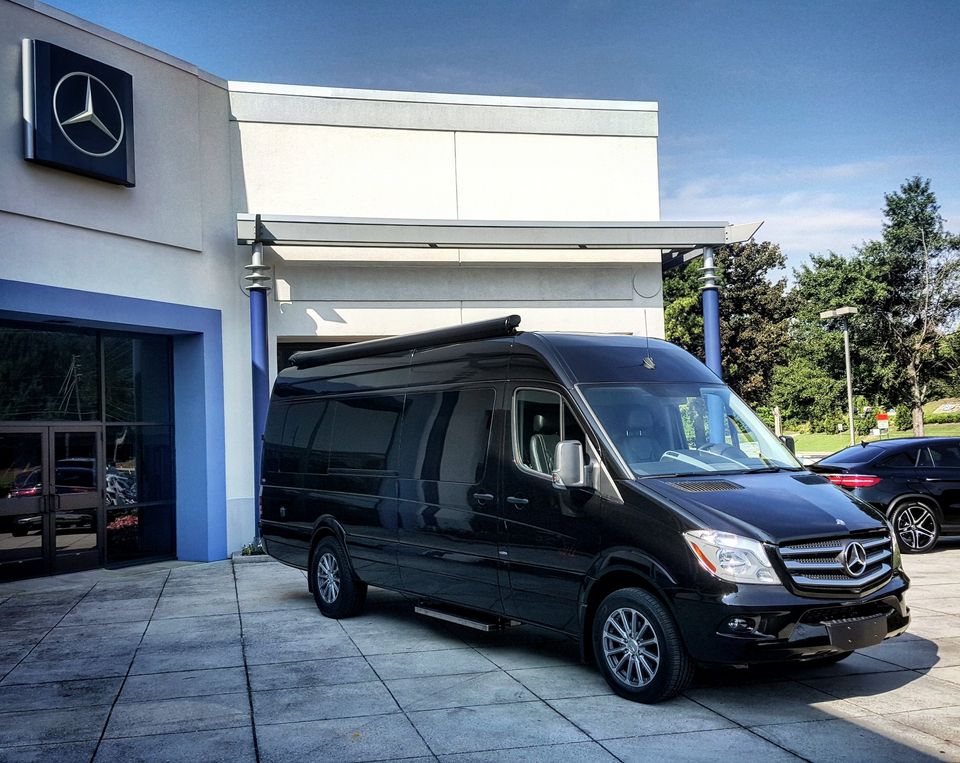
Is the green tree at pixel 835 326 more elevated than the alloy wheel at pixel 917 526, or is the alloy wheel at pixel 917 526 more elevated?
the green tree at pixel 835 326

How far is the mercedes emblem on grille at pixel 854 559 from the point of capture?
608 cm

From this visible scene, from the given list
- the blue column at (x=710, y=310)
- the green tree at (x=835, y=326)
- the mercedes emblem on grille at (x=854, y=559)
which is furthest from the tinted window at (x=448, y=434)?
the green tree at (x=835, y=326)

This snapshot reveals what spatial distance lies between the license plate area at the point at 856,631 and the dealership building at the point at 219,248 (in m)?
10.5

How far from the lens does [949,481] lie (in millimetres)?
13305

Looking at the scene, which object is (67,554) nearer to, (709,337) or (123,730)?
(123,730)

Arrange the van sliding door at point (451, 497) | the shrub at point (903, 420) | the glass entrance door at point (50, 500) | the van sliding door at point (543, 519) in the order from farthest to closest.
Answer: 1. the shrub at point (903, 420)
2. the glass entrance door at point (50, 500)
3. the van sliding door at point (451, 497)
4. the van sliding door at point (543, 519)

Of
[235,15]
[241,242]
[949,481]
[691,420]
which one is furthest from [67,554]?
[949,481]

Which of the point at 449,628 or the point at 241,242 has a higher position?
the point at 241,242

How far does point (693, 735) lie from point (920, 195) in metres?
50.6

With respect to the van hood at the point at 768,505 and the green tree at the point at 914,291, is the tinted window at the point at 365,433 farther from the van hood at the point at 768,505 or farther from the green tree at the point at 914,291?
the green tree at the point at 914,291

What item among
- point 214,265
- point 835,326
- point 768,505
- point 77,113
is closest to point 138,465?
point 214,265

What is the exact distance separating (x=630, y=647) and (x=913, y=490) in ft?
27.8

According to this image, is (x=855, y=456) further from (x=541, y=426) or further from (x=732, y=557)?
(x=732, y=557)

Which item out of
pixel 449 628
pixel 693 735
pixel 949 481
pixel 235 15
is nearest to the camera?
pixel 693 735
